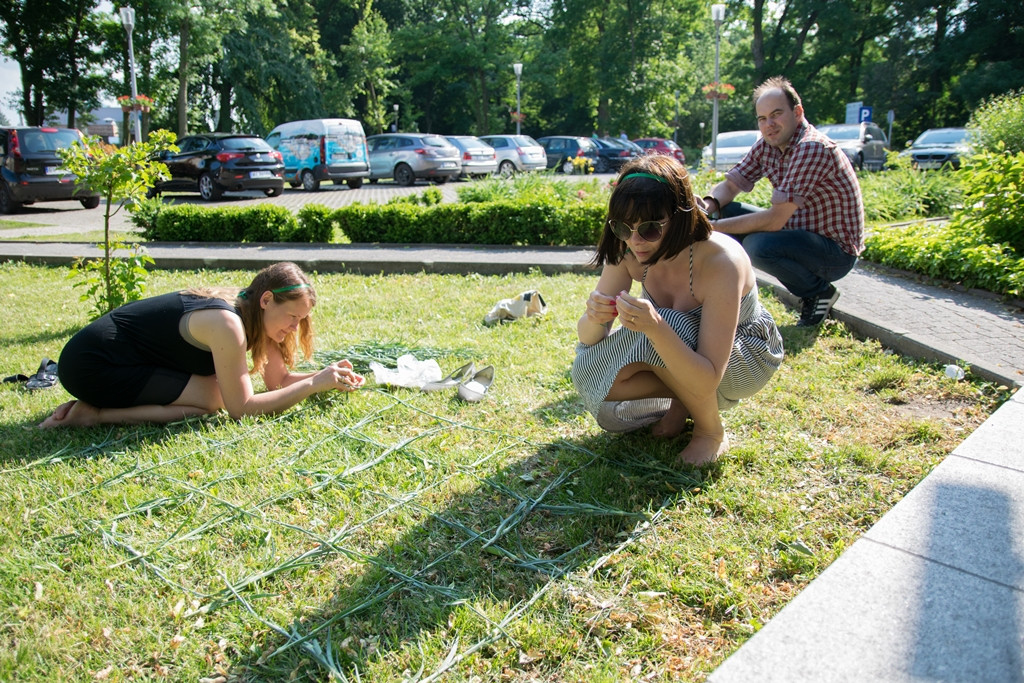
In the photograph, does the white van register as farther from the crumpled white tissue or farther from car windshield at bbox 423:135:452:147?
the crumpled white tissue

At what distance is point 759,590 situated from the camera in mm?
2307

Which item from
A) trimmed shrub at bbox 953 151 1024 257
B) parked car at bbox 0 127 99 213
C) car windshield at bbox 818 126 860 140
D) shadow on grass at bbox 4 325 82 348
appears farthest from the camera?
car windshield at bbox 818 126 860 140

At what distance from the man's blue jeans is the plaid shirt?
0.30 feet

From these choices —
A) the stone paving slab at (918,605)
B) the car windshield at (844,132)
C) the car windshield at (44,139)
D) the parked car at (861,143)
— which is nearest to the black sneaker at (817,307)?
the stone paving slab at (918,605)

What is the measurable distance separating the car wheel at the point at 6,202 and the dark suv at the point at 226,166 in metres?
2.61

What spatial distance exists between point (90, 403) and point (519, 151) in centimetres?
2147

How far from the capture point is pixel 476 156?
2272 centimetres

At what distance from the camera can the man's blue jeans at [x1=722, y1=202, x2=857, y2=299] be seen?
4953 mm

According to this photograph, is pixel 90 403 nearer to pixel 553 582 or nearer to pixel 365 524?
pixel 365 524

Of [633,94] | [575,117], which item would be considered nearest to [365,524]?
[633,94]

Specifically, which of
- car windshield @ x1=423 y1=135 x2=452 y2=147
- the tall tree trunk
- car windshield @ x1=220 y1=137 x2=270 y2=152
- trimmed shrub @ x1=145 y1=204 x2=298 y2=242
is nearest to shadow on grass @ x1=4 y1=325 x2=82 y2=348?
trimmed shrub @ x1=145 y1=204 x2=298 y2=242

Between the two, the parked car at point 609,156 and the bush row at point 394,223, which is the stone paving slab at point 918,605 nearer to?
the bush row at point 394,223

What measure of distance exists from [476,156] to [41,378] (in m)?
19.3

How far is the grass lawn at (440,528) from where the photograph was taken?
2127 mm
